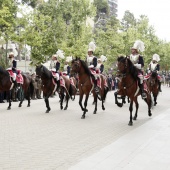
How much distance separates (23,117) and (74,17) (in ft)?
94.6

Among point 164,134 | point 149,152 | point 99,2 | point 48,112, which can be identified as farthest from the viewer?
point 99,2

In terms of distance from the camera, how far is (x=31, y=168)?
275 inches

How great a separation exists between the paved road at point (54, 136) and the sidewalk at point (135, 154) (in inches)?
13.5

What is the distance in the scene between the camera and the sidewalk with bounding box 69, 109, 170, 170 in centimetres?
708

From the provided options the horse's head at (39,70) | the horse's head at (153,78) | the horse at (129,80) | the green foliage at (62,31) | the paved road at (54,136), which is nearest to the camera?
the paved road at (54,136)

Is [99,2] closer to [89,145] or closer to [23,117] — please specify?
[23,117]

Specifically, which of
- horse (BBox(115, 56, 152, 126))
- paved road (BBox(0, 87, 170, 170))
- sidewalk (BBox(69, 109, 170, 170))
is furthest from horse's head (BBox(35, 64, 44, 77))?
sidewalk (BBox(69, 109, 170, 170))

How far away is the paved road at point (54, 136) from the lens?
7590 millimetres

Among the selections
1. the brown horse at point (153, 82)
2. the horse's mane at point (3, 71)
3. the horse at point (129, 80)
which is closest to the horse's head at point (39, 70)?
the horse's mane at point (3, 71)

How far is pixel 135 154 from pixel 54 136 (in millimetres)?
3190

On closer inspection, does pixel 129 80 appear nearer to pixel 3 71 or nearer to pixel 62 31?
pixel 3 71

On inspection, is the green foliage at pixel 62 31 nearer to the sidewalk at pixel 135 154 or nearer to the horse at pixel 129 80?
the horse at pixel 129 80

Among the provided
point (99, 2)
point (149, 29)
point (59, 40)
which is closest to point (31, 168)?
point (59, 40)

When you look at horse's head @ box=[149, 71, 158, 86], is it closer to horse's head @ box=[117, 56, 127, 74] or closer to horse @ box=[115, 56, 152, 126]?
horse @ box=[115, 56, 152, 126]
